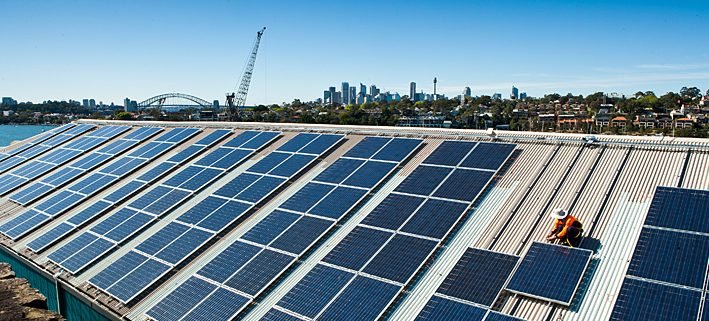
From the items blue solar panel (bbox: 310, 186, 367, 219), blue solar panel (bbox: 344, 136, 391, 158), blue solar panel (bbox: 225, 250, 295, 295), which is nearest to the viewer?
blue solar panel (bbox: 225, 250, 295, 295)

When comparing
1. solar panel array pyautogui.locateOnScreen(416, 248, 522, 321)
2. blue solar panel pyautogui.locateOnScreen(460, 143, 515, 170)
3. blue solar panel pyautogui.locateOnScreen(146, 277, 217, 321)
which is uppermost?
blue solar panel pyautogui.locateOnScreen(460, 143, 515, 170)

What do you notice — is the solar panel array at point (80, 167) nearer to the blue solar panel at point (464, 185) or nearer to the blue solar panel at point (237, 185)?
the blue solar panel at point (237, 185)

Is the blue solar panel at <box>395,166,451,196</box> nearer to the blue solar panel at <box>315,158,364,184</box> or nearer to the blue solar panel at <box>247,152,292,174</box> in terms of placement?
the blue solar panel at <box>315,158,364,184</box>

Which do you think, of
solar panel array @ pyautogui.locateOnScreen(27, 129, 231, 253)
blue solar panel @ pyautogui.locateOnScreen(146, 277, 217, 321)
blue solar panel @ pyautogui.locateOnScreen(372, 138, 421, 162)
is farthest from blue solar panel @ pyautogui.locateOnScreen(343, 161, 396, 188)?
solar panel array @ pyautogui.locateOnScreen(27, 129, 231, 253)

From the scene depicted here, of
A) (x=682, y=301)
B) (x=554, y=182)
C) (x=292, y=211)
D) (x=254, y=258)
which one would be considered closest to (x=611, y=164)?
(x=554, y=182)

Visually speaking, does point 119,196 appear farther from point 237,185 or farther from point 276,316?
point 276,316

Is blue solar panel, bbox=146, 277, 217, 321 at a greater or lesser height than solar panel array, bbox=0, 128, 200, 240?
lesser

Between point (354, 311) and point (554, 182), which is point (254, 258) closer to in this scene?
point (354, 311)
